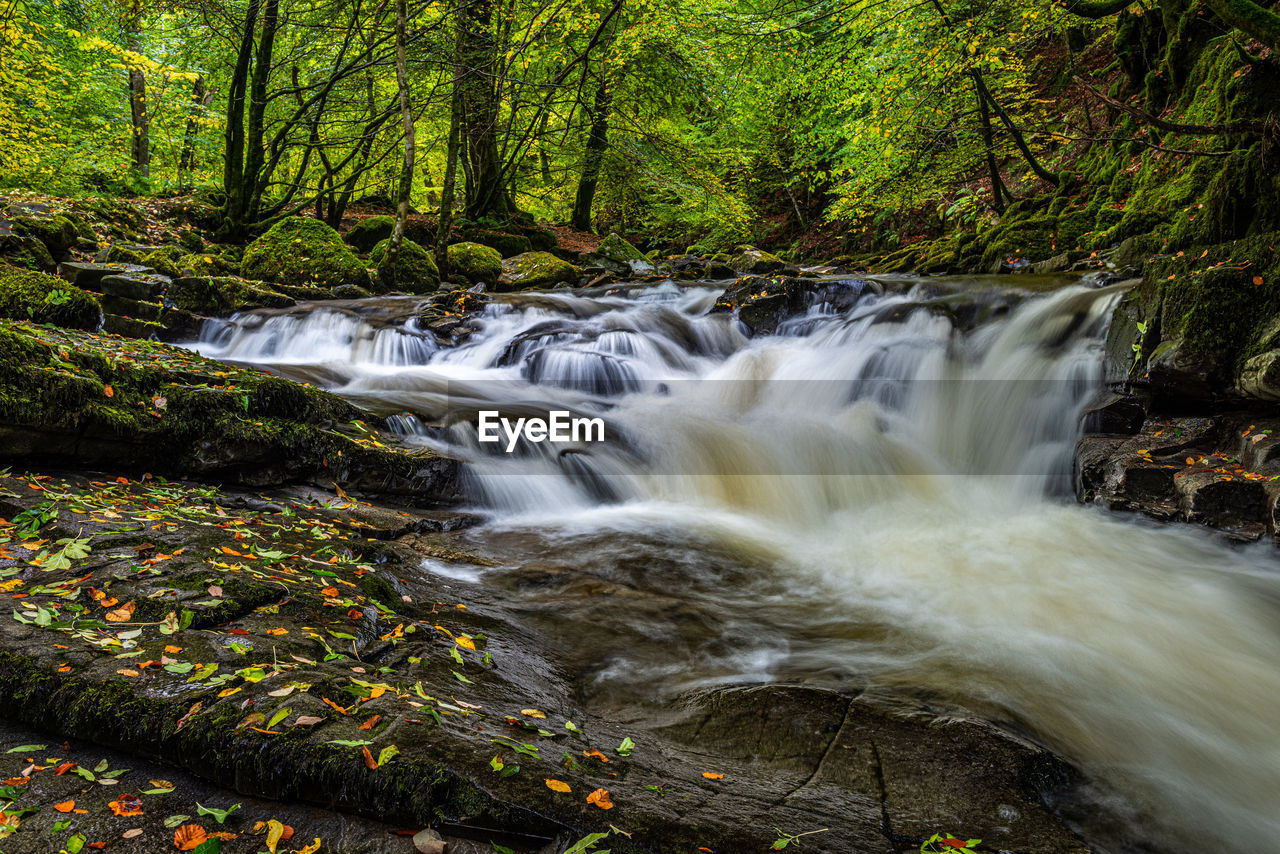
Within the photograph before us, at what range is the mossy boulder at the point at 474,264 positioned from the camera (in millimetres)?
14539

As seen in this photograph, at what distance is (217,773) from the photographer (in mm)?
1651

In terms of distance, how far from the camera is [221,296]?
10.3 meters

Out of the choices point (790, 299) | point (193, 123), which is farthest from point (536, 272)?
point (193, 123)

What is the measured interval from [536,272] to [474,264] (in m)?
1.40

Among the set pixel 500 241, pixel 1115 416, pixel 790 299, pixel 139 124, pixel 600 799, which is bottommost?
pixel 600 799

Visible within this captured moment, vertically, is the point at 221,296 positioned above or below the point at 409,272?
below

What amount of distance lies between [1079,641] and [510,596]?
3331 mm

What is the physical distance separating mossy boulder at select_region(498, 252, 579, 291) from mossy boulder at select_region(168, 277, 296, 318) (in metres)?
4.74

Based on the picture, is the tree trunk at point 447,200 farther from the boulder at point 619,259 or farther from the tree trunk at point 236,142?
the boulder at point 619,259

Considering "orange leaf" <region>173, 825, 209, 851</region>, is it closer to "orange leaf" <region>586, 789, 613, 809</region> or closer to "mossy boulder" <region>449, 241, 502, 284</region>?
"orange leaf" <region>586, 789, 613, 809</region>

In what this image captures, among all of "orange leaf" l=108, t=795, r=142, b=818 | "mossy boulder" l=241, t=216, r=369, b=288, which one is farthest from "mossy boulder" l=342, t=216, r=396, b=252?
"orange leaf" l=108, t=795, r=142, b=818

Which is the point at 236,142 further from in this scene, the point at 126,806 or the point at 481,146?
the point at 126,806

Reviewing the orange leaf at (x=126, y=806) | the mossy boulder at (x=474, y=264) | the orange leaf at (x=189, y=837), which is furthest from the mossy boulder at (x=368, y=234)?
the orange leaf at (x=189, y=837)

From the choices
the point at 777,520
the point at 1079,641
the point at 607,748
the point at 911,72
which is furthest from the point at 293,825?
the point at 911,72
